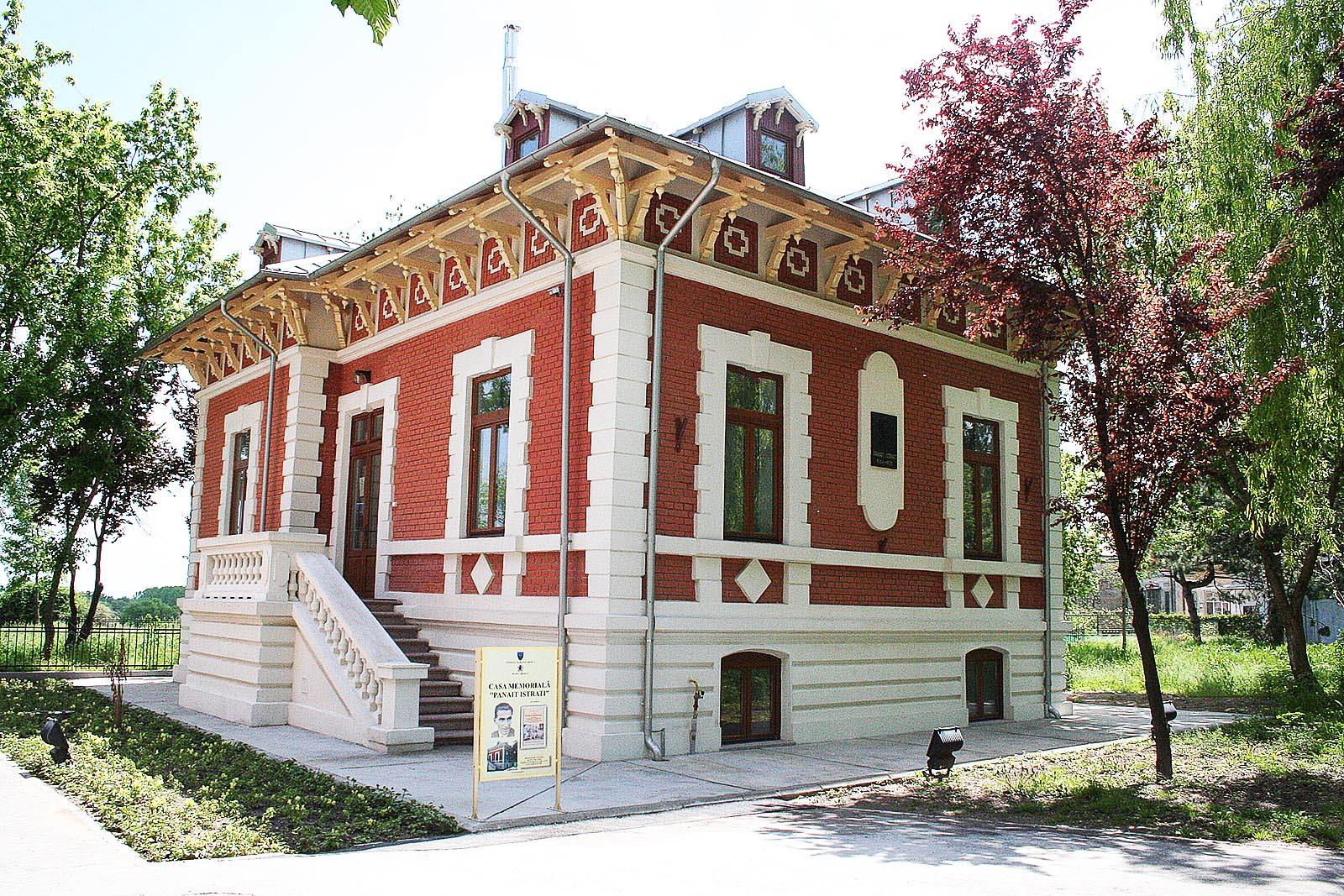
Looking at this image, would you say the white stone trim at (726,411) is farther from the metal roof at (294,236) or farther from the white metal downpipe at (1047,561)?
the metal roof at (294,236)

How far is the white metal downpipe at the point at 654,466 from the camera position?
10844mm

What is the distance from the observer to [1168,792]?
366 inches

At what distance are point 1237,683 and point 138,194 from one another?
24.6 m

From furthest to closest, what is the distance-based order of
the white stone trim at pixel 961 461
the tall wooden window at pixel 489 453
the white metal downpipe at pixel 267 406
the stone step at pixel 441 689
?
the white metal downpipe at pixel 267 406 < the white stone trim at pixel 961 461 < the tall wooden window at pixel 489 453 < the stone step at pixel 441 689

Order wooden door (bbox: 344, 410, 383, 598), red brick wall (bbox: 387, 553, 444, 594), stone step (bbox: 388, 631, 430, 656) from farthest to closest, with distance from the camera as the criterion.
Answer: wooden door (bbox: 344, 410, 383, 598) → red brick wall (bbox: 387, 553, 444, 594) → stone step (bbox: 388, 631, 430, 656)

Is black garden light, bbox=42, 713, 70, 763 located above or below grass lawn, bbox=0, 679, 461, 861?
above

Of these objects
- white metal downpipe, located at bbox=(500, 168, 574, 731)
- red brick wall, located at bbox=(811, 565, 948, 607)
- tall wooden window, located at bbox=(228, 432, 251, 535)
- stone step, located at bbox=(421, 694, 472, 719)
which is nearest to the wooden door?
stone step, located at bbox=(421, 694, 472, 719)

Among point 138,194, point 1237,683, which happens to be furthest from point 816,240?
point 138,194

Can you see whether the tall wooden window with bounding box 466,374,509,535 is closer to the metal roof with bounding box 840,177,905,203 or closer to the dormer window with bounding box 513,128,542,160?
the dormer window with bounding box 513,128,542,160

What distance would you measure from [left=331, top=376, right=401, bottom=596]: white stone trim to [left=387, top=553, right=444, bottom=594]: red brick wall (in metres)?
0.19

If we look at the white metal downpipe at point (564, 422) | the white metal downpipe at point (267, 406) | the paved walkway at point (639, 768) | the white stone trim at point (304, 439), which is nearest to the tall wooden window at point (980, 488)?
the paved walkway at point (639, 768)

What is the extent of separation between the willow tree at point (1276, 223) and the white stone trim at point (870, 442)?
375cm

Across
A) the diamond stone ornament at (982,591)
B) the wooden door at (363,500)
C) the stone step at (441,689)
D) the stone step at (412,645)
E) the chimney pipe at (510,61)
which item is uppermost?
the chimney pipe at (510,61)

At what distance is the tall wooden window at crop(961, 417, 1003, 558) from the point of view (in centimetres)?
1516
